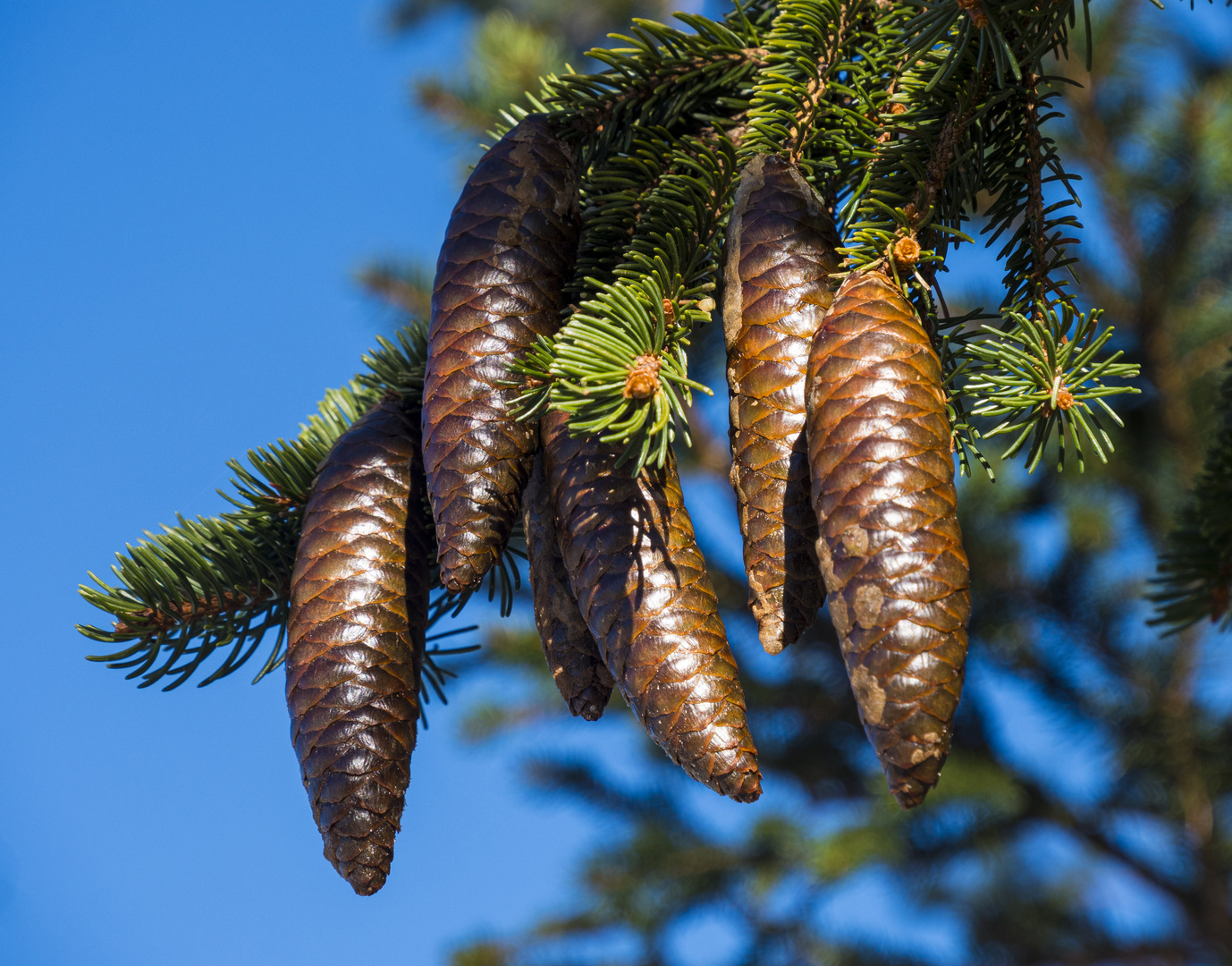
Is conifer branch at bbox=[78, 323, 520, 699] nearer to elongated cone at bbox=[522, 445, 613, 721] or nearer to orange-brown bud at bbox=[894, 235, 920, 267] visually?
elongated cone at bbox=[522, 445, 613, 721]

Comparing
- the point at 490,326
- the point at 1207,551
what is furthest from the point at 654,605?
the point at 1207,551

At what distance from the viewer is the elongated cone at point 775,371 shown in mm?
587

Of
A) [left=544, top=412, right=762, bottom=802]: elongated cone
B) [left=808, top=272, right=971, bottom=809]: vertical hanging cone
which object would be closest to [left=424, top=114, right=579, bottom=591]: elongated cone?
[left=544, top=412, right=762, bottom=802]: elongated cone

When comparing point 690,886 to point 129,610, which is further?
point 690,886

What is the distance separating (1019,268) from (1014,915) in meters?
2.18

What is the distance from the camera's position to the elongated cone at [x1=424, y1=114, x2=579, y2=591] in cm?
61

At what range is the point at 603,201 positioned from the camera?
77 centimetres

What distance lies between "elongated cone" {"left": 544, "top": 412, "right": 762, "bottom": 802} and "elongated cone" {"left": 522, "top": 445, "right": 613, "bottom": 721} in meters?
0.05

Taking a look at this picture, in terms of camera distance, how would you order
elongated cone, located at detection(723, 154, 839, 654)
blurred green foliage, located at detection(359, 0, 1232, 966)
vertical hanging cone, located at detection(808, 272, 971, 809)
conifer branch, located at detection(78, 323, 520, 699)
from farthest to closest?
blurred green foliage, located at detection(359, 0, 1232, 966) → conifer branch, located at detection(78, 323, 520, 699) → elongated cone, located at detection(723, 154, 839, 654) → vertical hanging cone, located at detection(808, 272, 971, 809)

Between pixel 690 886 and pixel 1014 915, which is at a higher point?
pixel 690 886

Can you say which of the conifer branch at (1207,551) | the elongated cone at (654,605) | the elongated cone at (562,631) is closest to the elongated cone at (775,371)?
the elongated cone at (654,605)

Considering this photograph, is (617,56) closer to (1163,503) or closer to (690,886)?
(1163,503)

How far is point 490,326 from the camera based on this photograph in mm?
675

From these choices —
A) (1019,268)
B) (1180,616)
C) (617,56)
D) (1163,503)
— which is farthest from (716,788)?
(1163,503)
